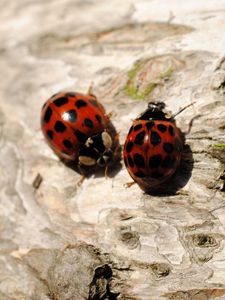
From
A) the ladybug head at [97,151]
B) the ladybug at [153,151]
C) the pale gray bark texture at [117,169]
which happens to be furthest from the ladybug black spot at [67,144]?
the ladybug at [153,151]

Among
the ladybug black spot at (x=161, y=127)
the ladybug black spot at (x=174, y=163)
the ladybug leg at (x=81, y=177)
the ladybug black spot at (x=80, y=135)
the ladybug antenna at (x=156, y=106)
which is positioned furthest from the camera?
the ladybug black spot at (x=80, y=135)

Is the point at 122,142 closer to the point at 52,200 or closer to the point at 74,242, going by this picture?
the point at 52,200

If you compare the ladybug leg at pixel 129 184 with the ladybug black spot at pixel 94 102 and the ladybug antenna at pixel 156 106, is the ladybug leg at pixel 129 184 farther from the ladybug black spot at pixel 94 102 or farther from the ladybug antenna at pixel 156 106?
the ladybug black spot at pixel 94 102

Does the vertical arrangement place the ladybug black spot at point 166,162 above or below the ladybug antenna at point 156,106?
below

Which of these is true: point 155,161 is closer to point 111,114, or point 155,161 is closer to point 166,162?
point 166,162

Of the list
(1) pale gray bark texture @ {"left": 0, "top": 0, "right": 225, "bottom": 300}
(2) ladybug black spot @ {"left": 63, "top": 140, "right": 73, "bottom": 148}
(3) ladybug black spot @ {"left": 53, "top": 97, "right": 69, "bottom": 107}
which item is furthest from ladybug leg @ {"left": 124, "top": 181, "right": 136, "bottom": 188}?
(3) ladybug black spot @ {"left": 53, "top": 97, "right": 69, "bottom": 107}

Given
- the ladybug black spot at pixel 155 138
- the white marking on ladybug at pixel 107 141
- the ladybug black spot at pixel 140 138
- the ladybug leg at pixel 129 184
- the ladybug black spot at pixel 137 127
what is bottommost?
the ladybug leg at pixel 129 184
